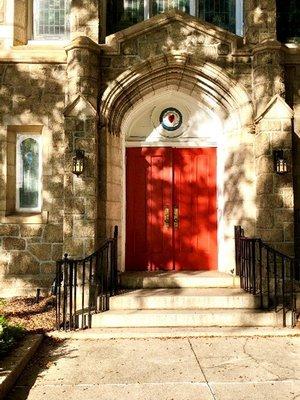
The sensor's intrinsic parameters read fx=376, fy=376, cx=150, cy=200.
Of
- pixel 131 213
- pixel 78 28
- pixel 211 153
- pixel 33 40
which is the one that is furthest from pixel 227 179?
pixel 33 40

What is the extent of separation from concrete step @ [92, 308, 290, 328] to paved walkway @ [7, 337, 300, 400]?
16.4 inches

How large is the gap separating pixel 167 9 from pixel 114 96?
237 centimetres

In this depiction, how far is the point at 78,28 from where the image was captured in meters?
6.54

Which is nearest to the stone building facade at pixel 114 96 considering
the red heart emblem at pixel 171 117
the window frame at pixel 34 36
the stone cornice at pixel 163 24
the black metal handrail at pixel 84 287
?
the stone cornice at pixel 163 24

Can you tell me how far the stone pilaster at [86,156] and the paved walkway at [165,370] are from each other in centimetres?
177

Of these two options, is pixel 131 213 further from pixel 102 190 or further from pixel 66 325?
pixel 66 325

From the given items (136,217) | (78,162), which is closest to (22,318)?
(78,162)

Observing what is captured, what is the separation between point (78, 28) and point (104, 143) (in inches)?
81.3

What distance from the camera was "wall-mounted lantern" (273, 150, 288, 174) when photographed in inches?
239

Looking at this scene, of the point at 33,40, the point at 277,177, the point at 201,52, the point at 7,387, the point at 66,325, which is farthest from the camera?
the point at 33,40

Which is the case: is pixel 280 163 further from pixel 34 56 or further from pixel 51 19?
pixel 51 19

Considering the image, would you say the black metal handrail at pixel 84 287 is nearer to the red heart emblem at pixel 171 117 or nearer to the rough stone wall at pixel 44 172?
the rough stone wall at pixel 44 172

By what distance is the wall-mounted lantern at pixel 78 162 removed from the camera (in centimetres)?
608

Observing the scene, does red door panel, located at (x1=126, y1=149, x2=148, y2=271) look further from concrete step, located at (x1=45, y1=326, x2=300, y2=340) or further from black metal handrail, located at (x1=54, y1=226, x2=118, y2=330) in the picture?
concrete step, located at (x1=45, y1=326, x2=300, y2=340)
